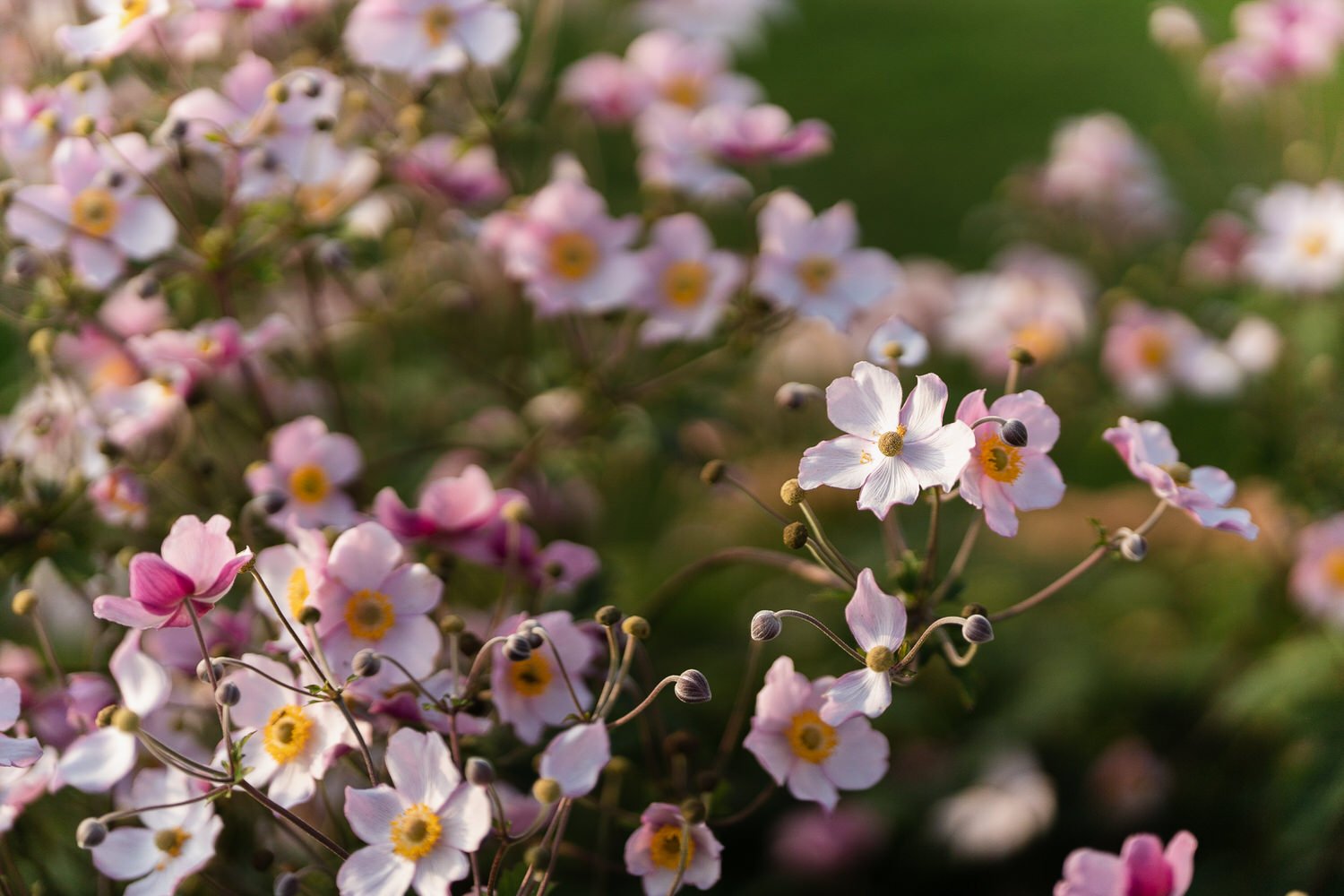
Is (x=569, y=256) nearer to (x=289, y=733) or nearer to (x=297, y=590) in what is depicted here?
(x=297, y=590)

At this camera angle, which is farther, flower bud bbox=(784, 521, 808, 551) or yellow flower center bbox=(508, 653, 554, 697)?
yellow flower center bbox=(508, 653, 554, 697)

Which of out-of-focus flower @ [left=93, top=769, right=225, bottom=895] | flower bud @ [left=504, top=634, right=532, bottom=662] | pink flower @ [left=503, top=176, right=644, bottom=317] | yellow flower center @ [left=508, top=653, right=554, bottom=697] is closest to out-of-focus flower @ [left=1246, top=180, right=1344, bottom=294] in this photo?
pink flower @ [left=503, top=176, right=644, bottom=317]

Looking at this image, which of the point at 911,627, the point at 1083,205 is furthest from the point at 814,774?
the point at 1083,205

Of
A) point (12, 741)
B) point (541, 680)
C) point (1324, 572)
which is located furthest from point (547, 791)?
point (1324, 572)

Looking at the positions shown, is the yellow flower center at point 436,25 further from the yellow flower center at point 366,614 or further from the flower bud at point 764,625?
the flower bud at point 764,625

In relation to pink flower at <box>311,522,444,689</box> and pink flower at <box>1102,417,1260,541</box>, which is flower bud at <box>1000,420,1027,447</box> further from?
pink flower at <box>311,522,444,689</box>

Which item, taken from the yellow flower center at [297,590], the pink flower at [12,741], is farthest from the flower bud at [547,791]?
the pink flower at [12,741]

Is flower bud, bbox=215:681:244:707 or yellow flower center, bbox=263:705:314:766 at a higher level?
flower bud, bbox=215:681:244:707
